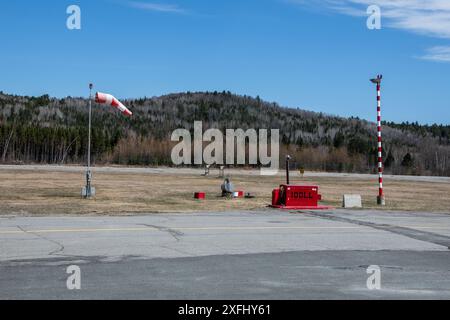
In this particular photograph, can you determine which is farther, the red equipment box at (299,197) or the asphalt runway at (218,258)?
the red equipment box at (299,197)

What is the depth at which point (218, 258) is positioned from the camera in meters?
10.3

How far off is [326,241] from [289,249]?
1.61 m

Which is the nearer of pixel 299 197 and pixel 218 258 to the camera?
A: pixel 218 258

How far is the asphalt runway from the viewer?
7.68 meters

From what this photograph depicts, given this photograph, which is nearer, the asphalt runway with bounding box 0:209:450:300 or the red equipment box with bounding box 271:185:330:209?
the asphalt runway with bounding box 0:209:450:300

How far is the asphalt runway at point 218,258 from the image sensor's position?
768cm

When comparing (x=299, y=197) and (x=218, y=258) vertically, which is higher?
(x=299, y=197)

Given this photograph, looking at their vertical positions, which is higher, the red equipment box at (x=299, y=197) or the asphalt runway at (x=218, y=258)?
the red equipment box at (x=299, y=197)

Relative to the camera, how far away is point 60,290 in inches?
293

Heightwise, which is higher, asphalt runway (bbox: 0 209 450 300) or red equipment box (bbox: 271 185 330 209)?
red equipment box (bbox: 271 185 330 209)

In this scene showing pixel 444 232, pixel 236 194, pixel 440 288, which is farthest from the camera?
pixel 236 194
